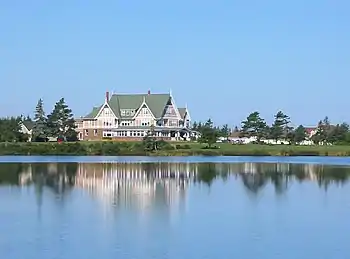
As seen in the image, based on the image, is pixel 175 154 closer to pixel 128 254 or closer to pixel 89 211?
pixel 89 211

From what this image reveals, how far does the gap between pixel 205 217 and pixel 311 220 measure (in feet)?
10.8

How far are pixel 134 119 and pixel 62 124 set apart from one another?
9.69 metres

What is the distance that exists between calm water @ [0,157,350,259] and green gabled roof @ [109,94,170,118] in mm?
57565

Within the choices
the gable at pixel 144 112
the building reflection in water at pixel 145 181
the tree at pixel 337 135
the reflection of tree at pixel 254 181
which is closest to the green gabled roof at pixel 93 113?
the gable at pixel 144 112

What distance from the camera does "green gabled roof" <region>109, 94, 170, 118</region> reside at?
3856 inches

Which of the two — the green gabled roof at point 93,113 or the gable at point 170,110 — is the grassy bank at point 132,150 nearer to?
the gable at point 170,110

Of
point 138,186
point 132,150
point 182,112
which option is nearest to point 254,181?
point 138,186

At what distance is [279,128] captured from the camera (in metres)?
102

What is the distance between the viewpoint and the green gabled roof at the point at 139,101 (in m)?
97.9

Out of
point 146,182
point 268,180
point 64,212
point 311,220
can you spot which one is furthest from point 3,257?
point 268,180

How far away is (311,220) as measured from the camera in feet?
75.5

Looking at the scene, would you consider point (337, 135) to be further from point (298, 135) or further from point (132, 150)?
point (132, 150)

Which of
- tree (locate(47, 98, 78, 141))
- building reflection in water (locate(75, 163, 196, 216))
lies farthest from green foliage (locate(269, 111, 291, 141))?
building reflection in water (locate(75, 163, 196, 216))

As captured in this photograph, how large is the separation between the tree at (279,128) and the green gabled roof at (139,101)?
15.4 m
